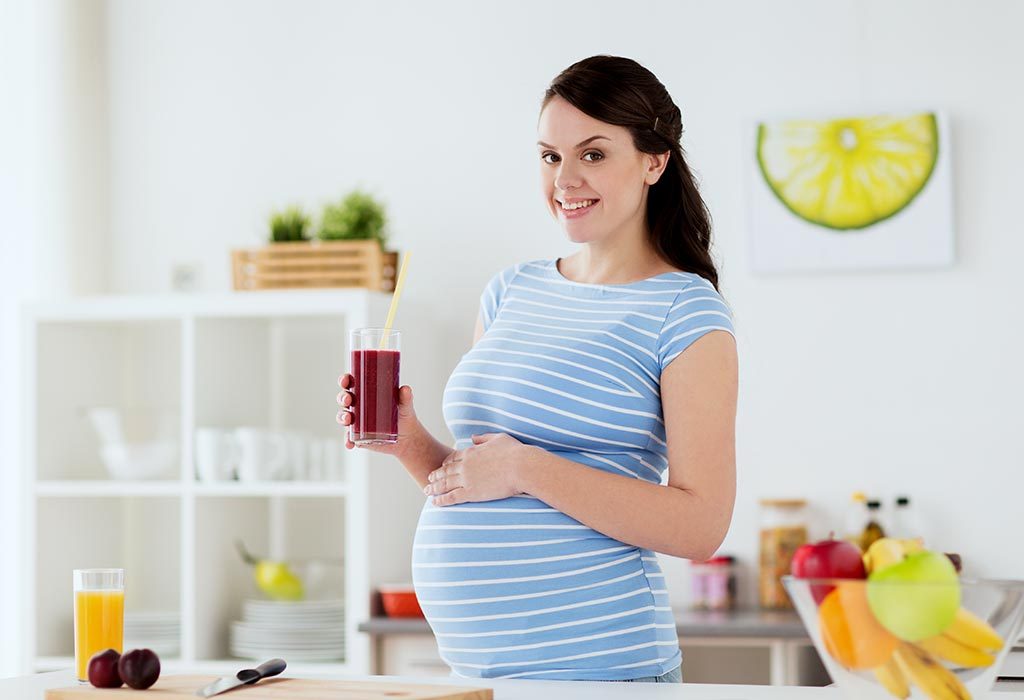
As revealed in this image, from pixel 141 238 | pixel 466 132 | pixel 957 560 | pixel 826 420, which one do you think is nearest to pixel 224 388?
pixel 141 238

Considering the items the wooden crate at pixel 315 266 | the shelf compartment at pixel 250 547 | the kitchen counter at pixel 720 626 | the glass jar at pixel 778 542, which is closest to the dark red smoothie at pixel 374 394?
the kitchen counter at pixel 720 626

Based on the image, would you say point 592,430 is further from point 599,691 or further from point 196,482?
point 196,482

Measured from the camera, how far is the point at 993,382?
309 cm

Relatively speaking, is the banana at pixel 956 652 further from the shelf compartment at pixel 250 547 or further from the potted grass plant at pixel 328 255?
the shelf compartment at pixel 250 547

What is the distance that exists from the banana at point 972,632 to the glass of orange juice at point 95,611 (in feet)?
3.05

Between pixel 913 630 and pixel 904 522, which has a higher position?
pixel 913 630

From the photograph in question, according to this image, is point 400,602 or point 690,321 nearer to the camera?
point 690,321

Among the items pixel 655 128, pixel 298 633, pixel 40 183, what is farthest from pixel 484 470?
pixel 40 183

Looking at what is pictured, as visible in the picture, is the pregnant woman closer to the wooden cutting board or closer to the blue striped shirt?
the blue striped shirt

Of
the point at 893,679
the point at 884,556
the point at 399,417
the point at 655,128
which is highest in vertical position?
the point at 655,128

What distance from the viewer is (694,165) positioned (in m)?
3.28

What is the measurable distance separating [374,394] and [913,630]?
0.81 metres

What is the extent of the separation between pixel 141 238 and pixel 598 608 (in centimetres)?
247

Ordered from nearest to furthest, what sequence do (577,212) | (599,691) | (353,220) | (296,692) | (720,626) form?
1. (296,692)
2. (599,691)
3. (577,212)
4. (720,626)
5. (353,220)
